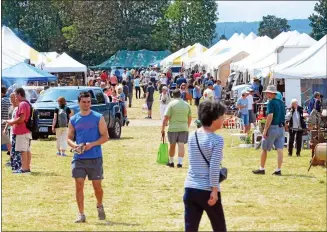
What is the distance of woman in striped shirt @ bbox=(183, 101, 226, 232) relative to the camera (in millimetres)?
8297

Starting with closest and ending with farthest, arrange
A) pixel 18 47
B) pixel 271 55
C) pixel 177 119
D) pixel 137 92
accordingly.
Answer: pixel 177 119, pixel 271 55, pixel 18 47, pixel 137 92

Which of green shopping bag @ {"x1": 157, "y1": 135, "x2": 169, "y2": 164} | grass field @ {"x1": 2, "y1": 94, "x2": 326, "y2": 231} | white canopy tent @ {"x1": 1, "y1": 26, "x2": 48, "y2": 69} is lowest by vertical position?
grass field @ {"x1": 2, "y1": 94, "x2": 326, "y2": 231}

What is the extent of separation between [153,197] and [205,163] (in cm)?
569

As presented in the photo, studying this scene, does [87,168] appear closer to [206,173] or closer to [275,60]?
[206,173]

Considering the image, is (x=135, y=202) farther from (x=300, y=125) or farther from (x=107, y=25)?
(x=107, y=25)

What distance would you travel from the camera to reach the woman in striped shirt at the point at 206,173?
8.30m

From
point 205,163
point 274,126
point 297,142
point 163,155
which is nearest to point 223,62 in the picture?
point 297,142

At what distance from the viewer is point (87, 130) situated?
11250 millimetres

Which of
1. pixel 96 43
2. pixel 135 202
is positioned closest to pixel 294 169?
pixel 135 202

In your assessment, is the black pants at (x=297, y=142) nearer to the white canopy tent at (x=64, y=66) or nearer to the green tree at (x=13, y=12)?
the white canopy tent at (x=64, y=66)

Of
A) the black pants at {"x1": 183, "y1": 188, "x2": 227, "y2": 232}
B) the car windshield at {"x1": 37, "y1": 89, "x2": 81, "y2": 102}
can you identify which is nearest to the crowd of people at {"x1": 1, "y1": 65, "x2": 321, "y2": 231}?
the black pants at {"x1": 183, "y1": 188, "x2": 227, "y2": 232}

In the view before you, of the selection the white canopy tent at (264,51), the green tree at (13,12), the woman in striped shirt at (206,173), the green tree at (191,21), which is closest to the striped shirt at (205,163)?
the woman in striped shirt at (206,173)

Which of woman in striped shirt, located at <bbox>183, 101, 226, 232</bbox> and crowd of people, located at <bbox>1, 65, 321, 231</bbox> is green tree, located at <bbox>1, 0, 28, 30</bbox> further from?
woman in striped shirt, located at <bbox>183, 101, 226, 232</bbox>

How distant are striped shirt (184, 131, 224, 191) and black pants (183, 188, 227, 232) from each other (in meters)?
0.07
